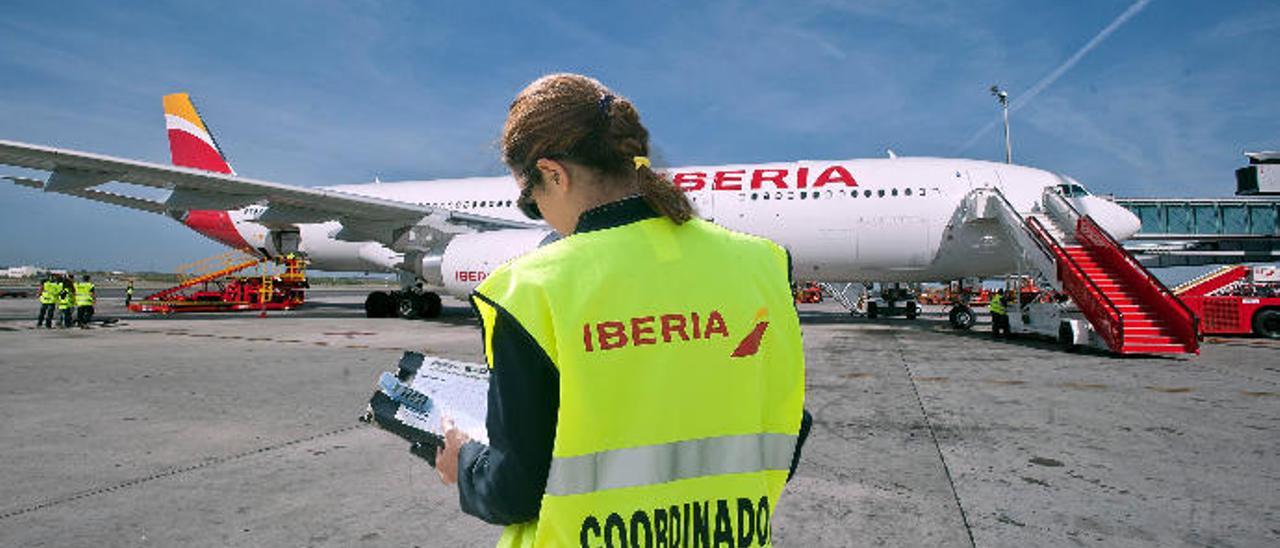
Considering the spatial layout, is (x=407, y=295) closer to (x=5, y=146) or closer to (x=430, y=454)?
(x=5, y=146)

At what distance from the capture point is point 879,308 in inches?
801

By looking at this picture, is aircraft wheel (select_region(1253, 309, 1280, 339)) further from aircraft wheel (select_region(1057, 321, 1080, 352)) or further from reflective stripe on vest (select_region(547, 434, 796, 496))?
reflective stripe on vest (select_region(547, 434, 796, 496))

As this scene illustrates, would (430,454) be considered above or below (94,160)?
below

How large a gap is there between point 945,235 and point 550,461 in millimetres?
13289

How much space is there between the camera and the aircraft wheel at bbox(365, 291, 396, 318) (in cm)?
1698

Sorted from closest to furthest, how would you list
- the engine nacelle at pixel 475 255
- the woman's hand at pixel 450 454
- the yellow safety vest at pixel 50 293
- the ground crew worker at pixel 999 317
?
the woman's hand at pixel 450 454 → the engine nacelle at pixel 475 255 → the ground crew worker at pixel 999 317 → the yellow safety vest at pixel 50 293

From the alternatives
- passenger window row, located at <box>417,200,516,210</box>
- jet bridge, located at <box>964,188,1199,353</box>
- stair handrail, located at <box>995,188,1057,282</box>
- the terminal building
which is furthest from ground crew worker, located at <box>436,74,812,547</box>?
the terminal building

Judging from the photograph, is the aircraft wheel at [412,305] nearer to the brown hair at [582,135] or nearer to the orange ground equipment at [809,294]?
the brown hair at [582,135]

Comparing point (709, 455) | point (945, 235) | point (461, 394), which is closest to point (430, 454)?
point (461, 394)

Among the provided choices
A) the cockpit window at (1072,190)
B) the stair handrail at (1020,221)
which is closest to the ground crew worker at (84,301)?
the stair handrail at (1020,221)

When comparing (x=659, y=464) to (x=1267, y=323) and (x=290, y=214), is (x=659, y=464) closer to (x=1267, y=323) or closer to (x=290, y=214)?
(x=290, y=214)

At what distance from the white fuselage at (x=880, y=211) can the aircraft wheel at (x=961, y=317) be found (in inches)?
59.7

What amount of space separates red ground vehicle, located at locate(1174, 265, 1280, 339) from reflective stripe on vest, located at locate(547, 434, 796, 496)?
18259 millimetres

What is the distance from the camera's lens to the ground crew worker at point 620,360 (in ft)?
3.17
